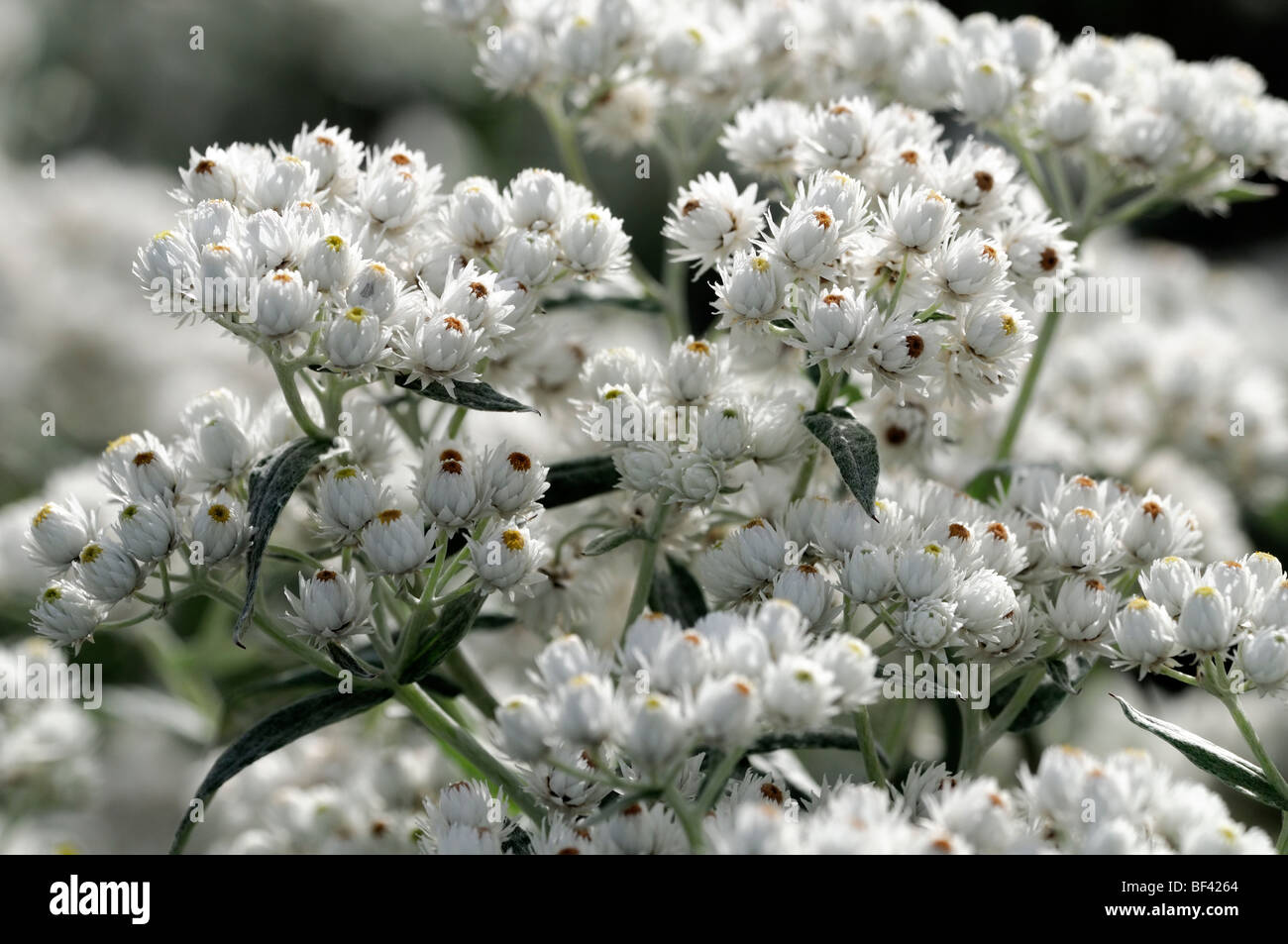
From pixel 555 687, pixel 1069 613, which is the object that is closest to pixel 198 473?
pixel 555 687

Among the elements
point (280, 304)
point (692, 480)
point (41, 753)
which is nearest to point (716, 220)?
point (692, 480)

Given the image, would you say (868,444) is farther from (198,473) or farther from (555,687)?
(198,473)

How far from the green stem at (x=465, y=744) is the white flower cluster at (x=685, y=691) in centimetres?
13

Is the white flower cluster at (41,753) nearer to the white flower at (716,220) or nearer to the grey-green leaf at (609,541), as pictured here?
the grey-green leaf at (609,541)

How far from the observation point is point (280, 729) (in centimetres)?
87

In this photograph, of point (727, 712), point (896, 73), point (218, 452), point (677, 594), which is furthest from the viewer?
point (896, 73)

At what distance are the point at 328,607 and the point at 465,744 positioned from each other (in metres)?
0.14

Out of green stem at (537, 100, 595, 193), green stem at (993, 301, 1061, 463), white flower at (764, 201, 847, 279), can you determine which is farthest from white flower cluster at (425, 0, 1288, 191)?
white flower at (764, 201, 847, 279)

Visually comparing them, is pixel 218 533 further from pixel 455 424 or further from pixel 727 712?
pixel 727 712

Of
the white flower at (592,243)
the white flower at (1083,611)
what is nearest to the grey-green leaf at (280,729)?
the white flower at (592,243)

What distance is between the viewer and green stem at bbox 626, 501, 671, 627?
90cm

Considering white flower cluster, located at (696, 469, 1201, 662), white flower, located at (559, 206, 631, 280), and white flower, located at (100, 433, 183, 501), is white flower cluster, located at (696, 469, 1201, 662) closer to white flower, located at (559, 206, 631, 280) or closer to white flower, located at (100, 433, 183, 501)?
white flower, located at (559, 206, 631, 280)

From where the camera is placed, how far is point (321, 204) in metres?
0.96
